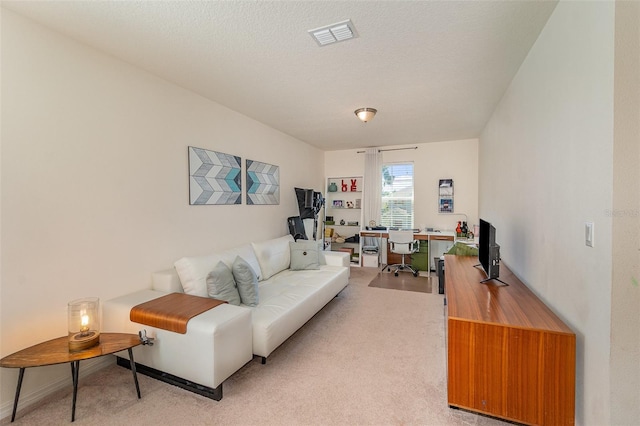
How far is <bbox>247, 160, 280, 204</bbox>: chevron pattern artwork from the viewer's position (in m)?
3.90

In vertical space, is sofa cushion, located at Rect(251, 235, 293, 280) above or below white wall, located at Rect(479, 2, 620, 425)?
below

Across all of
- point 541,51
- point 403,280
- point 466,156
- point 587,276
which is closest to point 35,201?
point 587,276

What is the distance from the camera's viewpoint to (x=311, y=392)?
2.00m

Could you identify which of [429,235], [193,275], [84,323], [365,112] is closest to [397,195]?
[429,235]

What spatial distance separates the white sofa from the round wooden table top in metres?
0.17

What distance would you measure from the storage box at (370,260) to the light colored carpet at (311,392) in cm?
284

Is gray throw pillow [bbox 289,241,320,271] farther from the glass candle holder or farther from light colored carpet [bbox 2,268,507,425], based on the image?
the glass candle holder

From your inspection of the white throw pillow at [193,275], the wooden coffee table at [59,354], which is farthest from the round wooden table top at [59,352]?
the white throw pillow at [193,275]

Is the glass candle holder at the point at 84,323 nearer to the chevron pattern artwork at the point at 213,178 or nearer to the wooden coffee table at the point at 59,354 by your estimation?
the wooden coffee table at the point at 59,354

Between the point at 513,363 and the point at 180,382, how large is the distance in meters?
2.16

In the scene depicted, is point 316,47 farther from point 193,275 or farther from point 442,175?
point 442,175

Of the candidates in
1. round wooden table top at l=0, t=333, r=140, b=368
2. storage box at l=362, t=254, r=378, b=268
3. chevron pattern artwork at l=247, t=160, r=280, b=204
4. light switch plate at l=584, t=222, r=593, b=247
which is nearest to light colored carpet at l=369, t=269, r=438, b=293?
storage box at l=362, t=254, r=378, b=268

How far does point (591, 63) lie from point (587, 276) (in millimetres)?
1029

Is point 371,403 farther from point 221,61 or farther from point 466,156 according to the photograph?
point 466,156
